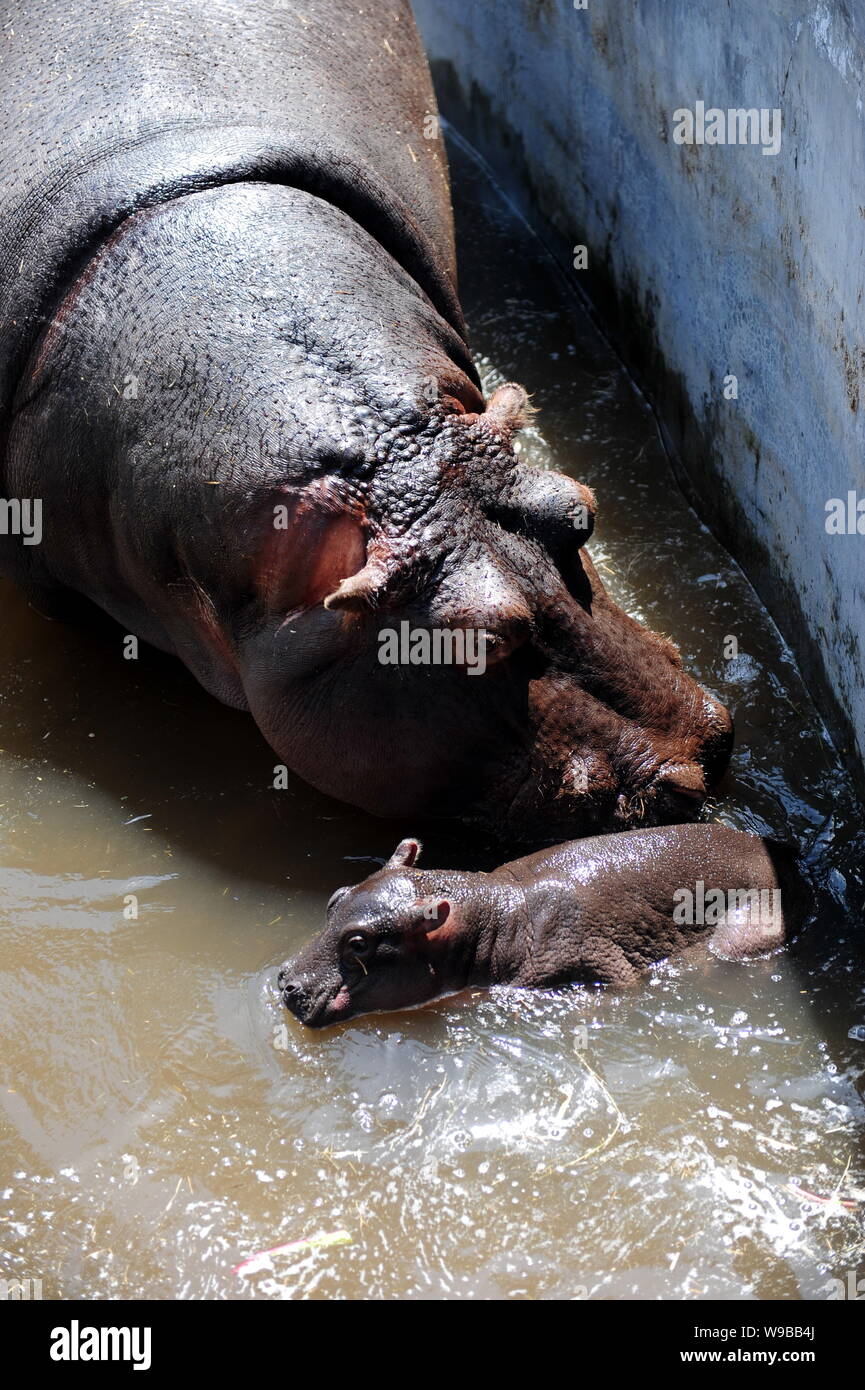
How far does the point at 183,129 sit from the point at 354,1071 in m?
2.93

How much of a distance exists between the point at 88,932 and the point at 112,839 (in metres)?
0.40

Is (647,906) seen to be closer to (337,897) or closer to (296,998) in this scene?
(337,897)

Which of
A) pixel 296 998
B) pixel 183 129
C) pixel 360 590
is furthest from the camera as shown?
pixel 183 129

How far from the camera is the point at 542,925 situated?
13.0ft

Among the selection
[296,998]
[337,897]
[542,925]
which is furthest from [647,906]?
[296,998]

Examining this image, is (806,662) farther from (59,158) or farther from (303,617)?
(59,158)

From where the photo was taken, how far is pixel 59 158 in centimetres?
468

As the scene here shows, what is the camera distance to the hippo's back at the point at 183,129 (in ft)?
15.0

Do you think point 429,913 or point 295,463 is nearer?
point 429,913

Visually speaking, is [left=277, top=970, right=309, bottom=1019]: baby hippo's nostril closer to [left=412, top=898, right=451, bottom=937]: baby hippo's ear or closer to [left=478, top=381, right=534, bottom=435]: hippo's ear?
[left=412, top=898, right=451, bottom=937]: baby hippo's ear

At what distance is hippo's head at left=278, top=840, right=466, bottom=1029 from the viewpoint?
384 cm

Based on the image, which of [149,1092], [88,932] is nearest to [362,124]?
[88,932]

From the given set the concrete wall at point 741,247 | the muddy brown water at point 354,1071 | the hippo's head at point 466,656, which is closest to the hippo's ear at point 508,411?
the hippo's head at point 466,656
